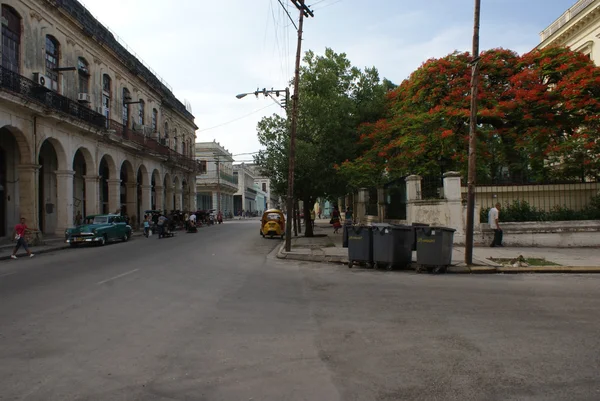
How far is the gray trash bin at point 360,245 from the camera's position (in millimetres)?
12219

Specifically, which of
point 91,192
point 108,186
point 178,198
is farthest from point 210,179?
point 91,192

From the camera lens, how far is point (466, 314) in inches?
252

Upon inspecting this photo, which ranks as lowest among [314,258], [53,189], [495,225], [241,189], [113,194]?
[314,258]

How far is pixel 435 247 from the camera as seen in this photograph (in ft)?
36.6

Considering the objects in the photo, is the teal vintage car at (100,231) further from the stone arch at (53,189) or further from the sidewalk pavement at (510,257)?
the sidewalk pavement at (510,257)

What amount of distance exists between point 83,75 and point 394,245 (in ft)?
78.1

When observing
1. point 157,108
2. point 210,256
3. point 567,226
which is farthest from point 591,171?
point 157,108

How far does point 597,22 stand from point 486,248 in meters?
18.0

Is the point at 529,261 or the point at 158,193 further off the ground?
the point at 158,193

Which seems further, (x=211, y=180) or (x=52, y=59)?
(x=211, y=180)

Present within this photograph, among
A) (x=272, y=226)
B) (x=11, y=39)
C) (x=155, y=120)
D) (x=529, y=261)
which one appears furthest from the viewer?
(x=155, y=120)

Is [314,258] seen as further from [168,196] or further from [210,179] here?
[210,179]

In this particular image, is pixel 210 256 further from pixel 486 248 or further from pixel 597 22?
pixel 597 22

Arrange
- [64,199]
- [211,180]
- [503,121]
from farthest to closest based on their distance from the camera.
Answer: [211,180] < [64,199] < [503,121]
